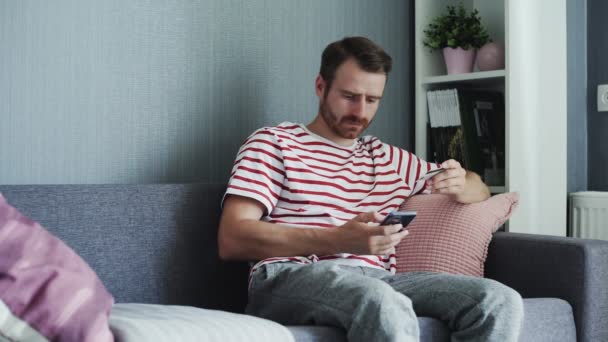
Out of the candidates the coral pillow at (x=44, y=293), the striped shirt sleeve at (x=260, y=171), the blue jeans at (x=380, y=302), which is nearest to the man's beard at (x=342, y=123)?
the striped shirt sleeve at (x=260, y=171)

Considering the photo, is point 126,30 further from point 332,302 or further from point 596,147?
point 596,147

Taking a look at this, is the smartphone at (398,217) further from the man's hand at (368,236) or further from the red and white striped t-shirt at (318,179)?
the red and white striped t-shirt at (318,179)

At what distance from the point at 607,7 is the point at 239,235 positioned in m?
1.82

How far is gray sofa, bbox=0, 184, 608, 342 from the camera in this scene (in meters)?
1.68

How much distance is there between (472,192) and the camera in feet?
6.73

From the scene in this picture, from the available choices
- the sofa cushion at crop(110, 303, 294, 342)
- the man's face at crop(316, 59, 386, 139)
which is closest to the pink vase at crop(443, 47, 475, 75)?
the man's face at crop(316, 59, 386, 139)

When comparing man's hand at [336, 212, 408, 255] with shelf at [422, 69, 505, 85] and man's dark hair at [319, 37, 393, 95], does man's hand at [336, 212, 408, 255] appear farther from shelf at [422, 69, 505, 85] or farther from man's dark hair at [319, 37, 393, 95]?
shelf at [422, 69, 505, 85]

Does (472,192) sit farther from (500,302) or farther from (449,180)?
(500,302)

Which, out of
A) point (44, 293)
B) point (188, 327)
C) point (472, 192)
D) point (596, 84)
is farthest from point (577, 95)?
point (44, 293)

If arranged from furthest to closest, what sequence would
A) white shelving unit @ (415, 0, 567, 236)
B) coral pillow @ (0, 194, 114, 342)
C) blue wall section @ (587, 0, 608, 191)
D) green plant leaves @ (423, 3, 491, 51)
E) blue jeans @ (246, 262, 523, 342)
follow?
blue wall section @ (587, 0, 608, 191), green plant leaves @ (423, 3, 491, 51), white shelving unit @ (415, 0, 567, 236), blue jeans @ (246, 262, 523, 342), coral pillow @ (0, 194, 114, 342)

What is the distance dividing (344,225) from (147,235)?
491mm

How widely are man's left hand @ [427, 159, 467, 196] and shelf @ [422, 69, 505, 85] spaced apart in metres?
0.69

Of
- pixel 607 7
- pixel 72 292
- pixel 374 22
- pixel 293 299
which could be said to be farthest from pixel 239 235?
pixel 607 7

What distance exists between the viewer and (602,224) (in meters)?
2.63
